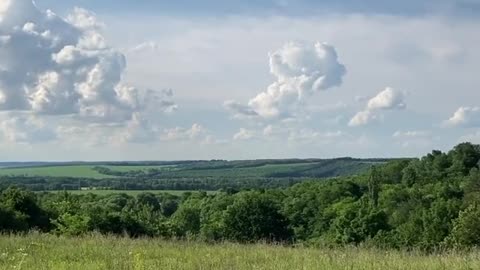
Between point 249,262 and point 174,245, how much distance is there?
4.24 m

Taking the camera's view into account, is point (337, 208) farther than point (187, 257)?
Yes

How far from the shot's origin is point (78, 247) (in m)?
14.8

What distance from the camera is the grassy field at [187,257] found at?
36.7ft

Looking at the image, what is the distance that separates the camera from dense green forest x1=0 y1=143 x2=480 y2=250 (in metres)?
59.8

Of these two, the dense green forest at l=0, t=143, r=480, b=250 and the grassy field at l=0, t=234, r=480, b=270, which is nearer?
the grassy field at l=0, t=234, r=480, b=270

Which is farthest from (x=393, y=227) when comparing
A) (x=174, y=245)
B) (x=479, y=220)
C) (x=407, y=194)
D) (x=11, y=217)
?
(x=174, y=245)

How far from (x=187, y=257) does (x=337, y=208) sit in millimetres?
85175

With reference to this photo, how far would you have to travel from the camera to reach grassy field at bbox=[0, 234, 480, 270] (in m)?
11.2

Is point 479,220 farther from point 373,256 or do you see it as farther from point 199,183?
point 199,183

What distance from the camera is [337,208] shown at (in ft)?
318

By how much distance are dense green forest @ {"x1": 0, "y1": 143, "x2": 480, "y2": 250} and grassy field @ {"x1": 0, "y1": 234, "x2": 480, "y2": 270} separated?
29.1 metres

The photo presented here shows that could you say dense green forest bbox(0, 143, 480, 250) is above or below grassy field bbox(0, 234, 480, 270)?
below

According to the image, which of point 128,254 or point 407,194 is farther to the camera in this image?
point 407,194

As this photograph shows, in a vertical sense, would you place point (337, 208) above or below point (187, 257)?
below
